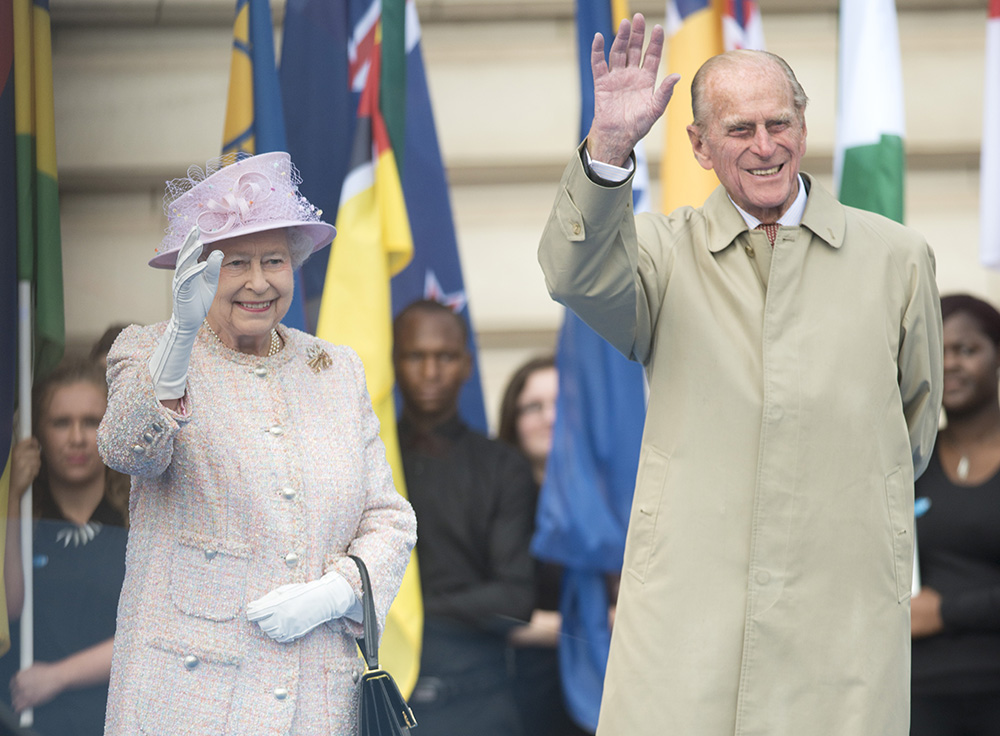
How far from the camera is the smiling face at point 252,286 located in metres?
2.15

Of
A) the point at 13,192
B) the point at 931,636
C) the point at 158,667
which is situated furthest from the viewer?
the point at 931,636

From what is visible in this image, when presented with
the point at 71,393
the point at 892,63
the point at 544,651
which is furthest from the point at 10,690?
the point at 892,63

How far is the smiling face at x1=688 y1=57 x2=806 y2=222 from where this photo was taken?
2.22 meters

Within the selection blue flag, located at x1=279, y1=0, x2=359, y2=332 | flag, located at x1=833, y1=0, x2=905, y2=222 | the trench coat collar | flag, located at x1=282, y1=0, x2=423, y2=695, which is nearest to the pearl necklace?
the trench coat collar

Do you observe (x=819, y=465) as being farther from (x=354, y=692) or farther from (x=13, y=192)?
(x=13, y=192)

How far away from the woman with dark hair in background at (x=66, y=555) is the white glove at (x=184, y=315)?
79 cm

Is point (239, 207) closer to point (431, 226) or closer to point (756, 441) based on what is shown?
point (756, 441)

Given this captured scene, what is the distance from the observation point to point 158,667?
2.07 metres

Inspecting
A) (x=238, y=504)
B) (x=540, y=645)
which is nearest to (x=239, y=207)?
(x=238, y=504)

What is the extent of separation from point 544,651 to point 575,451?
63cm

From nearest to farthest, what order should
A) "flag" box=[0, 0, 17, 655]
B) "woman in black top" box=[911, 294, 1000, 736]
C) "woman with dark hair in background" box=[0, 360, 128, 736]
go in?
"flag" box=[0, 0, 17, 655] → "woman with dark hair in background" box=[0, 360, 128, 736] → "woman in black top" box=[911, 294, 1000, 736]

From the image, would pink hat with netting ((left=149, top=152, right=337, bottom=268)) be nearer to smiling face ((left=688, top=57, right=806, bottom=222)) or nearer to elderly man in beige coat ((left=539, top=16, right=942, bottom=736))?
elderly man in beige coat ((left=539, top=16, right=942, bottom=736))

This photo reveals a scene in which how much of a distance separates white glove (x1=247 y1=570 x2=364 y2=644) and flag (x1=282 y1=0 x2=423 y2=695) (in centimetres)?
129

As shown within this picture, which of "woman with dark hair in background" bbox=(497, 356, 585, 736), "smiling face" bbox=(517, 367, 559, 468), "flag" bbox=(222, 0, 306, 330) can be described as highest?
"flag" bbox=(222, 0, 306, 330)
